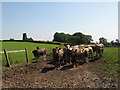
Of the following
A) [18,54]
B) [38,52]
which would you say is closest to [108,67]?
[38,52]

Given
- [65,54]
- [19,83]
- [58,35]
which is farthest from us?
[58,35]

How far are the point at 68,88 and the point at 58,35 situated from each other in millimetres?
99437

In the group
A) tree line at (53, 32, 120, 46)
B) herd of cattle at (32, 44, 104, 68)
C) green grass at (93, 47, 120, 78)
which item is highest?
tree line at (53, 32, 120, 46)

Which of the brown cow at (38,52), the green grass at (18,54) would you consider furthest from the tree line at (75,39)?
the brown cow at (38,52)

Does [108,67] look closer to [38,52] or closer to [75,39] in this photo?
[38,52]

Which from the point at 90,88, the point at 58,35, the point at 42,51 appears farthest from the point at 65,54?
the point at 58,35

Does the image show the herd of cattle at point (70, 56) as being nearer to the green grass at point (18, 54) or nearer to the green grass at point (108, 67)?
the green grass at point (108, 67)

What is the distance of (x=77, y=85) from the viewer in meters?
6.99

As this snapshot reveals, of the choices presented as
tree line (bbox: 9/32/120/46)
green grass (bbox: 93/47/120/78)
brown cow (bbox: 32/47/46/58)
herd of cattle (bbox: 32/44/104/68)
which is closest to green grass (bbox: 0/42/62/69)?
brown cow (bbox: 32/47/46/58)

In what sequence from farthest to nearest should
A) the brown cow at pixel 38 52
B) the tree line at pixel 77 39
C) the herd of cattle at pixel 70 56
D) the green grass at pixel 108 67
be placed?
the tree line at pixel 77 39, the brown cow at pixel 38 52, the herd of cattle at pixel 70 56, the green grass at pixel 108 67

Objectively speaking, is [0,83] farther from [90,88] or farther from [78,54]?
[78,54]

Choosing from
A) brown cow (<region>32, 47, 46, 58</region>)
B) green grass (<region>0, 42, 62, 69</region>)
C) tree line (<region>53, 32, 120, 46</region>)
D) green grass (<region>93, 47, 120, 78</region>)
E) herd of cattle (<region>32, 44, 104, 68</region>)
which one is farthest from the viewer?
tree line (<region>53, 32, 120, 46</region>)

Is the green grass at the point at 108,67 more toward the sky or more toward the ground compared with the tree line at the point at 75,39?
more toward the ground

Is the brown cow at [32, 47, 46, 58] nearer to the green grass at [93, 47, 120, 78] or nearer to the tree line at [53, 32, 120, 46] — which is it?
the green grass at [93, 47, 120, 78]
